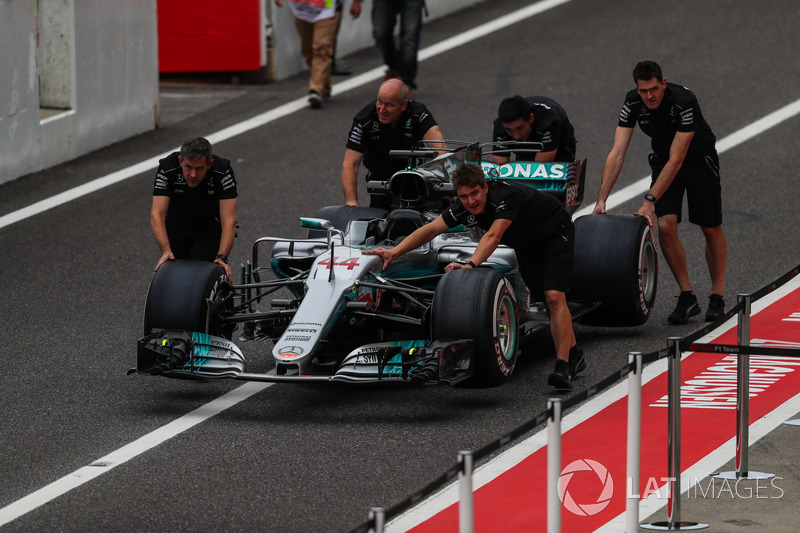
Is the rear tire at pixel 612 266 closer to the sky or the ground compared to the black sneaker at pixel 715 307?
closer to the sky

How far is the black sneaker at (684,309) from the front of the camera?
432 inches

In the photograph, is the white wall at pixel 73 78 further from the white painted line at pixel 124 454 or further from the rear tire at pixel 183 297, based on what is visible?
the white painted line at pixel 124 454

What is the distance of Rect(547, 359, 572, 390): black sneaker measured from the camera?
9258mm

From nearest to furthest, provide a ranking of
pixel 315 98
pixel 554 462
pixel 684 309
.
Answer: pixel 554 462, pixel 684 309, pixel 315 98

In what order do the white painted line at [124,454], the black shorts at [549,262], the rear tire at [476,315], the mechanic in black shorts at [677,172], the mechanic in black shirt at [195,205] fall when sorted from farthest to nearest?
the mechanic in black shorts at [677,172] < the mechanic in black shirt at [195,205] < the black shorts at [549,262] < the rear tire at [476,315] < the white painted line at [124,454]

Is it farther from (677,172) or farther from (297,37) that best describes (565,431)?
(297,37)

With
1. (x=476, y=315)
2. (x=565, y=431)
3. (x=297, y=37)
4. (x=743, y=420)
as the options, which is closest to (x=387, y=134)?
(x=476, y=315)

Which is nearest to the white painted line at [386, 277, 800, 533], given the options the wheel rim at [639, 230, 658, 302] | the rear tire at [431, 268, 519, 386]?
the rear tire at [431, 268, 519, 386]

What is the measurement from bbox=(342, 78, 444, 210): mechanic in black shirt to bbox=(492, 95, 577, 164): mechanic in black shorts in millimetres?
535

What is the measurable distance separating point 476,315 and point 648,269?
242cm

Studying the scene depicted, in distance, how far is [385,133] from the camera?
11.3 meters

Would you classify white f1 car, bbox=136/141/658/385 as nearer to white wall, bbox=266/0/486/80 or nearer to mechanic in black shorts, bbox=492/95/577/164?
mechanic in black shorts, bbox=492/95/577/164

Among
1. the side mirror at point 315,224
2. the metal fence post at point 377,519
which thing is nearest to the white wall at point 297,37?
the side mirror at point 315,224

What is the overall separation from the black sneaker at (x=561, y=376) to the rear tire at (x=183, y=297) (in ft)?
6.84
